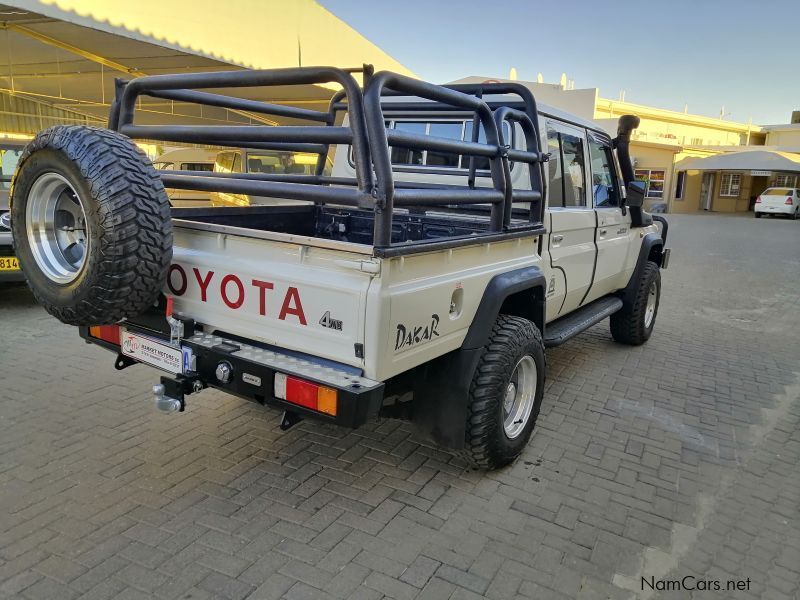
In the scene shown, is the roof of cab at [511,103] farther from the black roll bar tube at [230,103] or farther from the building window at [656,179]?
the building window at [656,179]

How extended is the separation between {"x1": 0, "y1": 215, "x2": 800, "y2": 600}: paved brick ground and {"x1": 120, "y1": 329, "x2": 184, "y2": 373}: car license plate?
0.69 metres

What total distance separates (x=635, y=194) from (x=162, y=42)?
856 cm

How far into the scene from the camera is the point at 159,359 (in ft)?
9.52

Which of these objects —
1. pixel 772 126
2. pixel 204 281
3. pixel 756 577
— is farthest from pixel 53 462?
pixel 772 126

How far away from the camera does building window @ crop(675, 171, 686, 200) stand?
109ft

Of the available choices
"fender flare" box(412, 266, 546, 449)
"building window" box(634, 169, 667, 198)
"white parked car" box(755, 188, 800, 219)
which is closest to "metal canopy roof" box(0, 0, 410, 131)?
"fender flare" box(412, 266, 546, 449)

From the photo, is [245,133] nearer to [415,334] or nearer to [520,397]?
[415,334]

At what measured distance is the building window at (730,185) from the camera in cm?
3612

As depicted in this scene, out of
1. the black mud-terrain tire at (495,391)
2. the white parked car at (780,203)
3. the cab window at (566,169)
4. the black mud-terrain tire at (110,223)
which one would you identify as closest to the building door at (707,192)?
the white parked car at (780,203)

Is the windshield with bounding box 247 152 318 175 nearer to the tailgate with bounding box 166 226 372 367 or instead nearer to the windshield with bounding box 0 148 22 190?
the windshield with bounding box 0 148 22 190

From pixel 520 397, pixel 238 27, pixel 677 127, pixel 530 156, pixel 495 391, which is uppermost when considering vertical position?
pixel 677 127

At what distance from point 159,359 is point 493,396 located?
5.59 ft

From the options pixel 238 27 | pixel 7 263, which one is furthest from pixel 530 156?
pixel 238 27

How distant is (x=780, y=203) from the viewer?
28.8m
